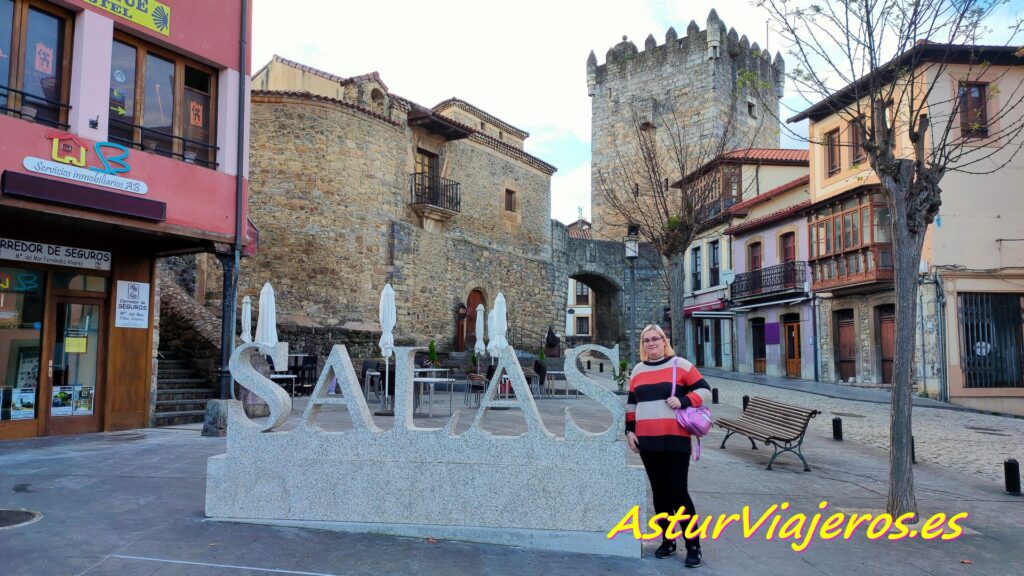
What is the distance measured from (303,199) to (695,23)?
26.3 m

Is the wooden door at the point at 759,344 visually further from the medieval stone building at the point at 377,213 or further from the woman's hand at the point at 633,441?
the woman's hand at the point at 633,441

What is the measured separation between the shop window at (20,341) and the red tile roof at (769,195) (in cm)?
2215

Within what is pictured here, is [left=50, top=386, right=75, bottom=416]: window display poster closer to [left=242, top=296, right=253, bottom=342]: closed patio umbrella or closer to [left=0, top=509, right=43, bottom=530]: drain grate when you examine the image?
[left=242, top=296, right=253, bottom=342]: closed patio umbrella

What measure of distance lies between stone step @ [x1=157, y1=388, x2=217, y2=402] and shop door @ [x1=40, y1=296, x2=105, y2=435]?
1.52 m

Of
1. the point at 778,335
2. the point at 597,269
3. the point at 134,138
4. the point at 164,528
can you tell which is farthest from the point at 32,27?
the point at 597,269

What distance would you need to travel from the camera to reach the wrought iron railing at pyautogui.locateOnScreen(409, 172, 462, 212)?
72.7 ft

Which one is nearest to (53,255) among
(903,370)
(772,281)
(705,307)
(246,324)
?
(246,324)

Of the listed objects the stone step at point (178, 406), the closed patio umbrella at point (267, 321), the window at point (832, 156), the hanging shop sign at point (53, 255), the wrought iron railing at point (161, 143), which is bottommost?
the stone step at point (178, 406)

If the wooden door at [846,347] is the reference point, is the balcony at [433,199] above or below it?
above

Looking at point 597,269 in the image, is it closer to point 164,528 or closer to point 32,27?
point 32,27

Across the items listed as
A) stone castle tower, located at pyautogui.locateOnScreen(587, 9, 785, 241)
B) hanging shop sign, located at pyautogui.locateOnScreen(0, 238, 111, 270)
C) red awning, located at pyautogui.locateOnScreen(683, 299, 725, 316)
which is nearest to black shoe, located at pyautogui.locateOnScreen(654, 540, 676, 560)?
hanging shop sign, located at pyautogui.locateOnScreen(0, 238, 111, 270)

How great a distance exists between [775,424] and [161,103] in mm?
9058

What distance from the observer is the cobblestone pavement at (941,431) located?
8711mm

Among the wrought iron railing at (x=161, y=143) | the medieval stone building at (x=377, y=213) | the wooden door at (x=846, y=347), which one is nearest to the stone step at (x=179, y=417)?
the wrought iron railing at (x=161, y=143)
